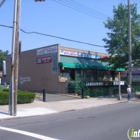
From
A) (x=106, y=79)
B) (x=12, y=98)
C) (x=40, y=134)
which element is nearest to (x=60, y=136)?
(x=40, y=134)

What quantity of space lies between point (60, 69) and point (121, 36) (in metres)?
8.60

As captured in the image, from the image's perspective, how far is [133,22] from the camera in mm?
29578

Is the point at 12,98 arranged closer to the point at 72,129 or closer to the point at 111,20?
the point at 72,129

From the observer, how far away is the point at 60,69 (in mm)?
27750

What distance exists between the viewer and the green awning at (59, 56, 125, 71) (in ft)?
90.7

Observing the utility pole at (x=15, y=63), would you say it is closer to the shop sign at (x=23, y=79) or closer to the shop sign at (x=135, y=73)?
the shop sign at (x=135, y=73)

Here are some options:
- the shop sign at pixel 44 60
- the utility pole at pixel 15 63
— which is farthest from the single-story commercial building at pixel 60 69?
the utility pole at pixel 15 63

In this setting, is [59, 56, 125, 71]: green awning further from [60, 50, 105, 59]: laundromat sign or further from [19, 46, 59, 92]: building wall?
[19, 46, 59, 92]: building wall

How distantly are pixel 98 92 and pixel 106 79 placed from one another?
28.3ft

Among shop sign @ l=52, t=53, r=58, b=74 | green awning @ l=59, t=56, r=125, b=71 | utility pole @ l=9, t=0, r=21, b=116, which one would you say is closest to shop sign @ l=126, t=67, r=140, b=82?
green awning @ l=59, t=56, r=125, b=71

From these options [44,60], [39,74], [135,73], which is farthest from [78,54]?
[135,73]

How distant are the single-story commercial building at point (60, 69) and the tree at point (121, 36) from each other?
3.45 metres

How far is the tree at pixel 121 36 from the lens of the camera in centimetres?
2850

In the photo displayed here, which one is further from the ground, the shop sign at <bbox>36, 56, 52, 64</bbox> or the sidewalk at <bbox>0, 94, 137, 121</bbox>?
the shop sign at <bbox>36, 56, 52, 64</bbox>
